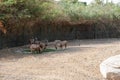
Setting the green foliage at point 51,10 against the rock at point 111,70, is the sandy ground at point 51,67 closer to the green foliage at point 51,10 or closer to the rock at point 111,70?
the rock at point 111,70

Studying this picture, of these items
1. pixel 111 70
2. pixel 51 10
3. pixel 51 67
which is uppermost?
pixel 51 10

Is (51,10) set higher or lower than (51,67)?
higher

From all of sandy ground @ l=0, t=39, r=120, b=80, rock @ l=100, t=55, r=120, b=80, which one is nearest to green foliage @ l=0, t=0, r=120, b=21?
sandy ground @ l=0, t=39, r=120, b=80

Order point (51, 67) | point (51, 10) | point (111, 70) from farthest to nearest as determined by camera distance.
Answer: point (51, 10) < point (51, 67) < point (111, 70)

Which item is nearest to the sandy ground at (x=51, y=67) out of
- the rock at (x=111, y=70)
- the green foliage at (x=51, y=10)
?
the rock at (x=111, y=70)

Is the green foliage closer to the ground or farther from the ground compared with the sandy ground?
farther from the ground

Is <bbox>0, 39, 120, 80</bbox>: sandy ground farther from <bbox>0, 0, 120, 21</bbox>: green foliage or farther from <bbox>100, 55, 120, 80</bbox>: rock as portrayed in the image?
<bbox>0, 0, 120, 21</bbox>: green foliage

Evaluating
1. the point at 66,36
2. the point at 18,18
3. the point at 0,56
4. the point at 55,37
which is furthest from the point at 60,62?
the point at 66,36

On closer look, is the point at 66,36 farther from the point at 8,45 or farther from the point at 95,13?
the point at 8,45

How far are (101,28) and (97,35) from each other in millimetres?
665

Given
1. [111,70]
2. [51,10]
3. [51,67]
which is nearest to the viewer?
[111,70]

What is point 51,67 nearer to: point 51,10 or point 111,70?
point 111,70

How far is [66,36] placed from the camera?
25469 mm

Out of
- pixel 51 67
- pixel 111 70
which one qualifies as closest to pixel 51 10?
pixel 51 67
